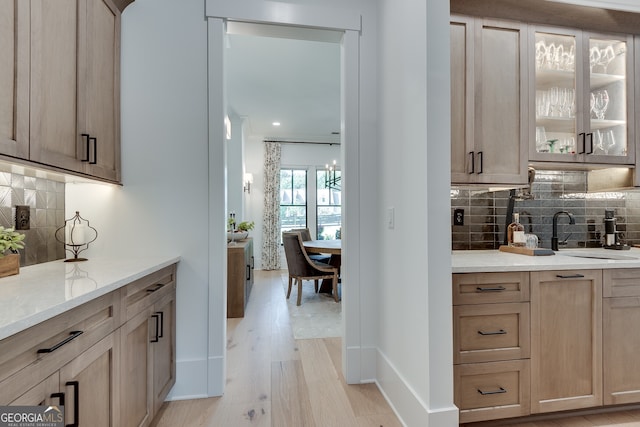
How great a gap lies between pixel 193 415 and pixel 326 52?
334cm

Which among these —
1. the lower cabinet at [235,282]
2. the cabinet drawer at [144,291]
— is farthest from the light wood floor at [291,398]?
the cabinet drawer at [144,291]

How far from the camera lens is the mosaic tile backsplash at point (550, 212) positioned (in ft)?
7.31

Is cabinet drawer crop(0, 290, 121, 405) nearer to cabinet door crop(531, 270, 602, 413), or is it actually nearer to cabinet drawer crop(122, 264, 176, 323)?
cabinet drawer crop(122, 264, 176, 323)

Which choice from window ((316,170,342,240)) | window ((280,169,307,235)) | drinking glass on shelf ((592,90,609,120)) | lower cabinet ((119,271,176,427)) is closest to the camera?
lower cabinet ((119,271,176,427))

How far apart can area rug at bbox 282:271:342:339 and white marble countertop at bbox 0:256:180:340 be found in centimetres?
174

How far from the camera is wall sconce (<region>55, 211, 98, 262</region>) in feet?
5.53

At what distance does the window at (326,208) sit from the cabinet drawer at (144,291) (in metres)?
5.06

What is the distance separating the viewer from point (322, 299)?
419 centimetres

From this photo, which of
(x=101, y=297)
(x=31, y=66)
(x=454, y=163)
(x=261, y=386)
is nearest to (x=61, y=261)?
(x=101, y=297)

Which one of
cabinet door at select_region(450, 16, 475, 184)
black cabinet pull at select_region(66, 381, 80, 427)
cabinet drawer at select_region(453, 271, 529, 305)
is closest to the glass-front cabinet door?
cabinet door at select_region(450, 16, 475, 184)

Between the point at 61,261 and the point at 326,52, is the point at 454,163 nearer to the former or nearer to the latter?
the point at 326,52

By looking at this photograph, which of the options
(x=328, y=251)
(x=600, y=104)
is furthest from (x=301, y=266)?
(x=600, y=104)

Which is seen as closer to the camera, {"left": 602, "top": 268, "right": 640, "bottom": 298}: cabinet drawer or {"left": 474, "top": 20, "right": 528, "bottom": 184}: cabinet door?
{"left": 602, "top": 268, "right": 640, "bottom": 298}: cabinet drawer

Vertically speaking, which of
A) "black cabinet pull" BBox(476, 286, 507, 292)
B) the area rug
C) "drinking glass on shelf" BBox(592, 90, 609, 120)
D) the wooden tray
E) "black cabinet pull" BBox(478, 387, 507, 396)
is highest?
"drinking glass on shelf" BBox(592, 90, 609, 120)
